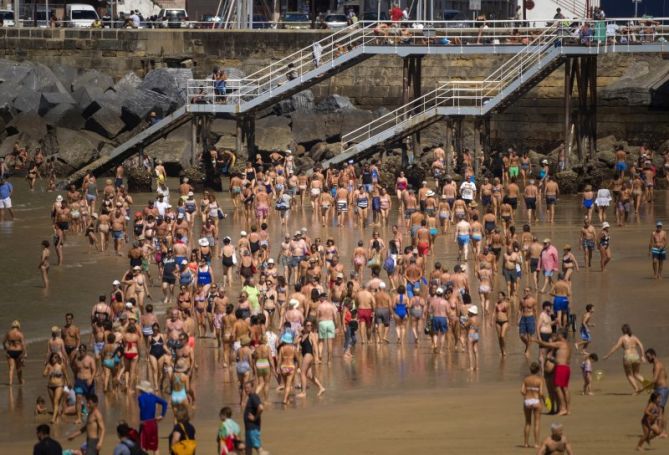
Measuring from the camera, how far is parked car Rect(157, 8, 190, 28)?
51.1 m

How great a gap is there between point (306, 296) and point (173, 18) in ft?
112

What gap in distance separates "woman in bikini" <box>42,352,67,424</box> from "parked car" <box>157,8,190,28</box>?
32500mm

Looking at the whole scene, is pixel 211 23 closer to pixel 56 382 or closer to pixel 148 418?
pixel 56 382

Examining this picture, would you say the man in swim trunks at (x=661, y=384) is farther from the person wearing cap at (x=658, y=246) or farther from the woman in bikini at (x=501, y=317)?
the person wearing cap at (x=658, y=246)

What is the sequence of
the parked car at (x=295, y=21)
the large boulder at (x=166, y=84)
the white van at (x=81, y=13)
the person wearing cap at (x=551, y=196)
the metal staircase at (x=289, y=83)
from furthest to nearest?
the white van at (x=81, y=13)
the parked car at (x=295, y=21)
the large boulder at (x=166, y=84)
the metal staircase at (x=289, y=83)
the person wearing cap at (x=551, y=196)

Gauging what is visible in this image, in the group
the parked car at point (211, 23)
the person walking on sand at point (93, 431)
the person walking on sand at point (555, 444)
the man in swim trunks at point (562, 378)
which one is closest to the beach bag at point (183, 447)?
the person walking on sand at point (93, 431)

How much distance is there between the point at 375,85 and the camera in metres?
47.1

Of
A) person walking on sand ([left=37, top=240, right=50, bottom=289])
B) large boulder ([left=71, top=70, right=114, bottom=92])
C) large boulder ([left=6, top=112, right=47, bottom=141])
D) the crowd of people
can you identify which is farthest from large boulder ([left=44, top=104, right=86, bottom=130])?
person walking on sand ([left=37, top=240, right=50, bottom=289])

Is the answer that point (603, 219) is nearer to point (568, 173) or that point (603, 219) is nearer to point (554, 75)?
point (568, 173)

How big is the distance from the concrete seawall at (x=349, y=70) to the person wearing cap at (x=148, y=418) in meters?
26.7

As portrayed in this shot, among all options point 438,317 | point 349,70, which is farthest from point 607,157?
point 438,317

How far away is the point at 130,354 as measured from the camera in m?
19.8

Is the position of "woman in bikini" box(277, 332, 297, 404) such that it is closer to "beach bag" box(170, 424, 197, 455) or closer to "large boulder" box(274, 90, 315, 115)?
"beach bag" box(170, 424, 197, 455)

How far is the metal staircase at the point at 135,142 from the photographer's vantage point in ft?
130
